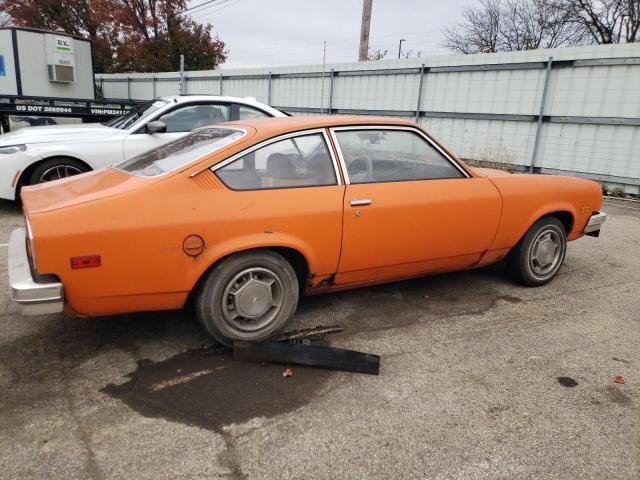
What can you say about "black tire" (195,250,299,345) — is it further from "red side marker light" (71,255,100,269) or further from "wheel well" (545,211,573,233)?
"wheel well" (545,211,573,233)

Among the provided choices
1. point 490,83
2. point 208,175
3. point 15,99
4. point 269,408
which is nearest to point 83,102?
point 15,99

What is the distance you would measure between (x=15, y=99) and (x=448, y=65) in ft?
29.1

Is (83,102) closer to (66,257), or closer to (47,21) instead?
(66,257)

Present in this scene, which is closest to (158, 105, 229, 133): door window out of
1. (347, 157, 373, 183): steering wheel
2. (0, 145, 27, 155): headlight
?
(0, 145, 27, 155): headlight

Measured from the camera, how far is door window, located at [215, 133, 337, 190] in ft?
9.95

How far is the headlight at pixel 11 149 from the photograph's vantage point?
588 cm

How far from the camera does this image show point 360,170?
3.42m

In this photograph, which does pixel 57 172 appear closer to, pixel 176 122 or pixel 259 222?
pixel 176 122

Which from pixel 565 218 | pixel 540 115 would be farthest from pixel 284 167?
pixel 540 115

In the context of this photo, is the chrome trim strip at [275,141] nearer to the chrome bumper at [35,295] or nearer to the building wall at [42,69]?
the chrome bumper at [35,295]

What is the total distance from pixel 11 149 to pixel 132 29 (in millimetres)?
27639

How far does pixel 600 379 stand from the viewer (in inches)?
114

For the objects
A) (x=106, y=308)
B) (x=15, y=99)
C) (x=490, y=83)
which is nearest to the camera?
(x=106, y=308)

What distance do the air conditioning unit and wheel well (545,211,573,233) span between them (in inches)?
701
